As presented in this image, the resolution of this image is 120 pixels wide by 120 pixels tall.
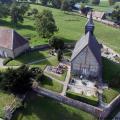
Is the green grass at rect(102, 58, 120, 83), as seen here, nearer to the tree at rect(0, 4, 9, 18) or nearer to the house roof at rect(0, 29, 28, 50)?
the house roof at rect(0, 29, 28, 50)

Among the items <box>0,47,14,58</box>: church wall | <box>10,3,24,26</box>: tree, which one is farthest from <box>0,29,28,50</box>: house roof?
<box>10,3,24,26</box>: tree

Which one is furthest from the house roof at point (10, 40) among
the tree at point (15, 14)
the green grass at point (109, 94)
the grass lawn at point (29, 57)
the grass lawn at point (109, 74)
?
the tree at point (15, 14)

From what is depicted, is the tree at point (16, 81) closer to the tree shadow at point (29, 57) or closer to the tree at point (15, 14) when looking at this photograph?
the tree shadow at point (29, 57)

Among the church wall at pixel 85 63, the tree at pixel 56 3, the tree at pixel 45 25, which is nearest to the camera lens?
the church wall at pixel 85 63

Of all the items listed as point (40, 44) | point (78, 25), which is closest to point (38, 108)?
point (40, 44)

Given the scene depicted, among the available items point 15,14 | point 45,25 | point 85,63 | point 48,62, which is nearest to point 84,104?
point 85,63

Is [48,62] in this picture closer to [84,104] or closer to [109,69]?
[109,69]
